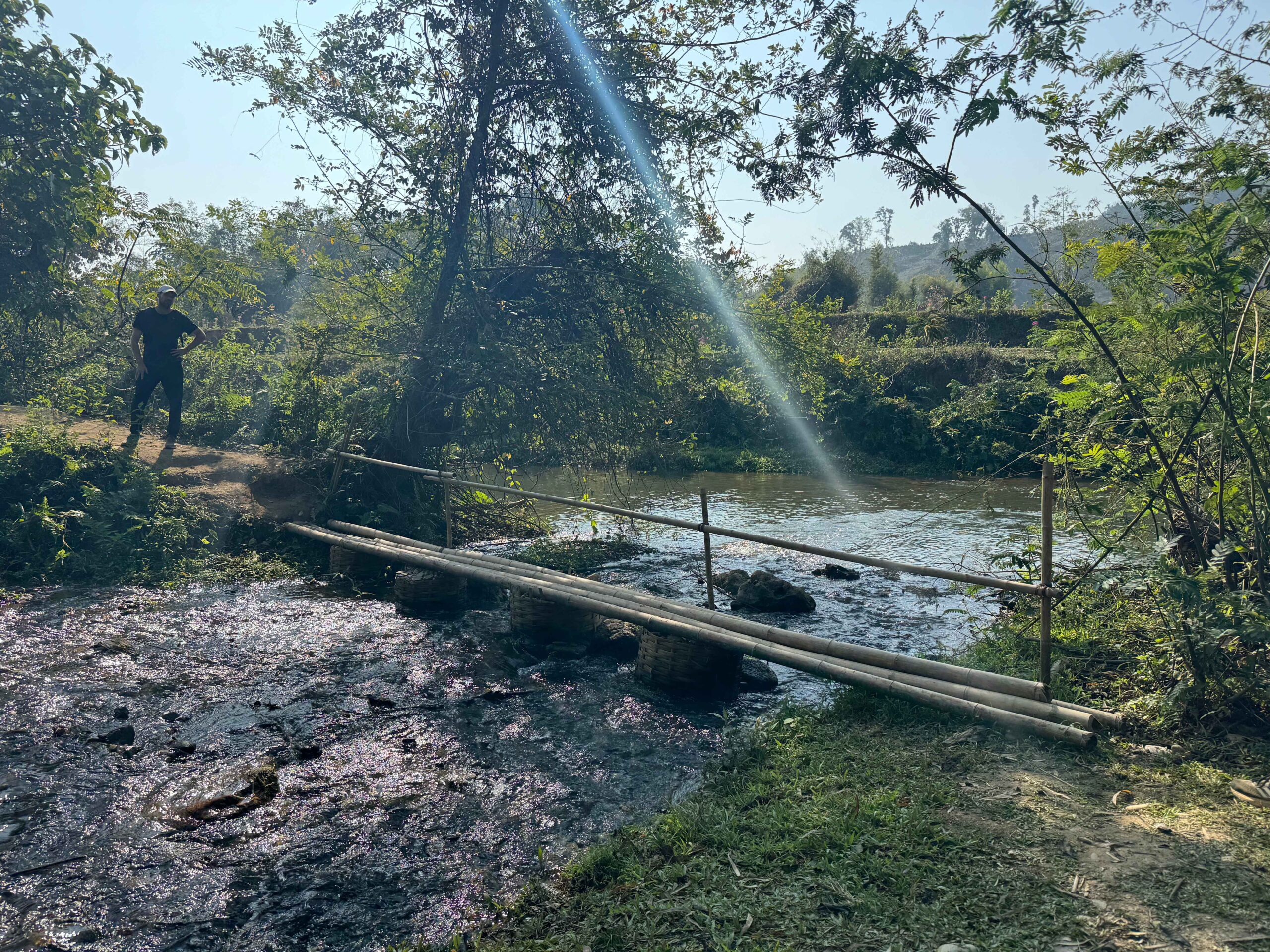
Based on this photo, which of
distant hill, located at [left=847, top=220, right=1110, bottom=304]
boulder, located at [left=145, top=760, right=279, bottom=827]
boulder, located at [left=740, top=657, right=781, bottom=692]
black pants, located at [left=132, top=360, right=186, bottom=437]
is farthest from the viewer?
black pants, located at [left=132, top=360, right=186, bottom=437]

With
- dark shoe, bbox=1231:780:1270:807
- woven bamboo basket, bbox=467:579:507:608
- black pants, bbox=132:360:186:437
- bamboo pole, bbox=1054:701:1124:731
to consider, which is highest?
black pants, bbox=132:360:186:437

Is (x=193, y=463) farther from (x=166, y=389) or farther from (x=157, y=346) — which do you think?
(x=157, y=346)

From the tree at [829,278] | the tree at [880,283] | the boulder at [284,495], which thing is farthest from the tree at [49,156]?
the tree at [880,283]

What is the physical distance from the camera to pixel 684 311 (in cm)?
1016

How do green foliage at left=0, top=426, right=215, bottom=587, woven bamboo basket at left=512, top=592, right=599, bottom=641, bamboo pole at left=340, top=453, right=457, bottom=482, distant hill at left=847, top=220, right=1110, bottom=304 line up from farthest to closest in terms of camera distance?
bamboo pole at left=340, top=453, right=457, bottom=482, green foliage at left=0, top=426, right=215, bottom=587, woven bamboo basket at left=512, top=592, right=599, bottom=641, distant hill at left=847, top=220, right=1110, bottom=304

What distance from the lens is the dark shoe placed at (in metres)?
3.46

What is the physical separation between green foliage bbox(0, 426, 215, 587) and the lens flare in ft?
21.9

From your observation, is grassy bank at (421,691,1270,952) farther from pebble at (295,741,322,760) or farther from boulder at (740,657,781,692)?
pebble at (295,741,322,760)

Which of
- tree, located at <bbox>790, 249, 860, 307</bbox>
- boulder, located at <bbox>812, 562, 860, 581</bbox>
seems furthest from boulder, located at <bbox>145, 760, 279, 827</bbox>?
tree, located at <bbox>790, 249, 860, 307</bbox>

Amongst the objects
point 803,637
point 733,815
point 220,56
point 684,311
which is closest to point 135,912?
point 733,815

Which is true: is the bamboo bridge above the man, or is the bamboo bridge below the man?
below

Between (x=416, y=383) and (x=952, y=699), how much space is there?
7.45 metres

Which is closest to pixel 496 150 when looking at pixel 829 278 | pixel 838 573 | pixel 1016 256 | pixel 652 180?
pixel 652 180

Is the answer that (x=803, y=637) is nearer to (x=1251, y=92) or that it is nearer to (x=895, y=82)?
(x=895, y=82)
